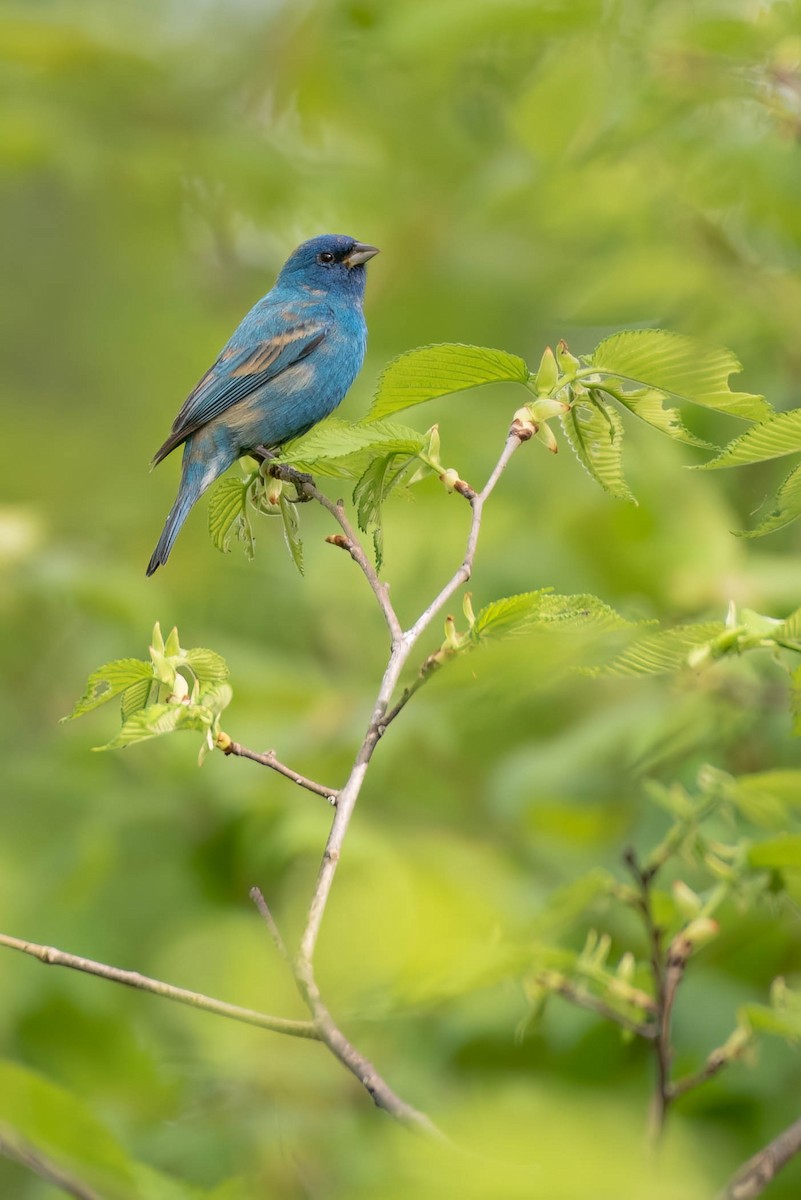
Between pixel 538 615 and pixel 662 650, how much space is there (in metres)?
0.22

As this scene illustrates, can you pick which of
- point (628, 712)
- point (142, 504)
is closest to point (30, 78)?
point (142, 504)

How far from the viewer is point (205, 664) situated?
2066mm

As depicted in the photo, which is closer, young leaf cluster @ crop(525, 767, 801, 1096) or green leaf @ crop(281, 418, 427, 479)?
green leaf @ crop(281, 418, 427, 479)

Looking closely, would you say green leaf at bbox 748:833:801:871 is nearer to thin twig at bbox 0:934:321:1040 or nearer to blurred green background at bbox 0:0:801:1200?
blurred green background at bbox 0:0:801:1200

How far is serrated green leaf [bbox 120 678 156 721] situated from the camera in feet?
6.85

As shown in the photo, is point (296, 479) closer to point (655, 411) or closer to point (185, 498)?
point (655, 411)

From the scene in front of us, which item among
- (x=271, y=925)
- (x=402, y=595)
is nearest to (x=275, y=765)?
(x=271, y=925)

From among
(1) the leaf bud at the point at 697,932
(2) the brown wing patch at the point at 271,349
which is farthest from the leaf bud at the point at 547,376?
(2) the brown wing patch at the point at 271,349

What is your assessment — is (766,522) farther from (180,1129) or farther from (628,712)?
(180,1129)

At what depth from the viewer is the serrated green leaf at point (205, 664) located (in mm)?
2055

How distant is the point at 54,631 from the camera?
18.1ft

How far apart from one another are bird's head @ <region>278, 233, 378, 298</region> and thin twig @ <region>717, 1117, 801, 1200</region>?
14.6ft

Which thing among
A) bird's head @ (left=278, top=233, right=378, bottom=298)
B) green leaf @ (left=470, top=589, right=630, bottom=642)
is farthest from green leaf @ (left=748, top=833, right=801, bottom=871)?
bird's head @ (left=278, top=233, right=378, bottom=298)

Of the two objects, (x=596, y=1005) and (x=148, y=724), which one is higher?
(x=148, y=724)
